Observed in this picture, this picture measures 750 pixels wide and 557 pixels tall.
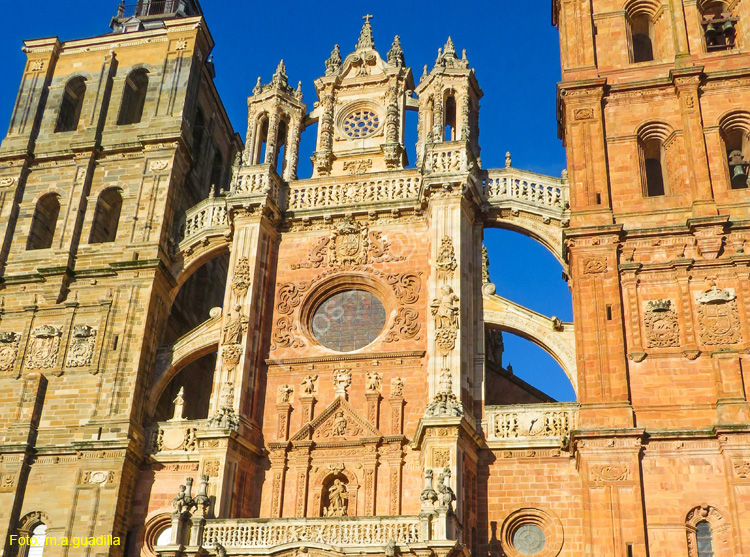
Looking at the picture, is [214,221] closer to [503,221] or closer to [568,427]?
[503,221]

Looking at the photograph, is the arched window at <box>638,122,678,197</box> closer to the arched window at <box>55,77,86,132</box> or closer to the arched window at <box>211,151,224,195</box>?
the arched window at <box>211,151,224,195</box>

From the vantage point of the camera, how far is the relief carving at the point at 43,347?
957 inches

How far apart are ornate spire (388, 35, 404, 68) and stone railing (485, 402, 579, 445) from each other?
11.3m

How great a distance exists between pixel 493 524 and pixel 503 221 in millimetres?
7597

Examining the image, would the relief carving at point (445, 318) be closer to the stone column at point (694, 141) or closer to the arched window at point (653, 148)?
the arched window at point (653, 148)

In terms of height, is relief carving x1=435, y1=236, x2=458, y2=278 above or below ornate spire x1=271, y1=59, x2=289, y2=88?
below

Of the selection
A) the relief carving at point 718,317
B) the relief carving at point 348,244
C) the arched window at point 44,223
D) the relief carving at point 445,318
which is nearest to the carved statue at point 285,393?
the relief carving at point 348,244

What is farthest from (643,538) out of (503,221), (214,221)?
(214,221)

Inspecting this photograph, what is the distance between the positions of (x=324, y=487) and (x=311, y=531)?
9.42 ft

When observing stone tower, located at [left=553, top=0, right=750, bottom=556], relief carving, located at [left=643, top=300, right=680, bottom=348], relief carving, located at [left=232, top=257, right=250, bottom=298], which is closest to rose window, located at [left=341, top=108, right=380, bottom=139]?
relief carving, located at [left=232, top=257, right=250, bottom=298]

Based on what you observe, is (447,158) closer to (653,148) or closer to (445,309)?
(445,309)

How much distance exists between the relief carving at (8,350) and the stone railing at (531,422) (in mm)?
12181

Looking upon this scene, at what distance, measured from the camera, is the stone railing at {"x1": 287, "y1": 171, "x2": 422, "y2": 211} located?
24812mm

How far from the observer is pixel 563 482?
20.3m
